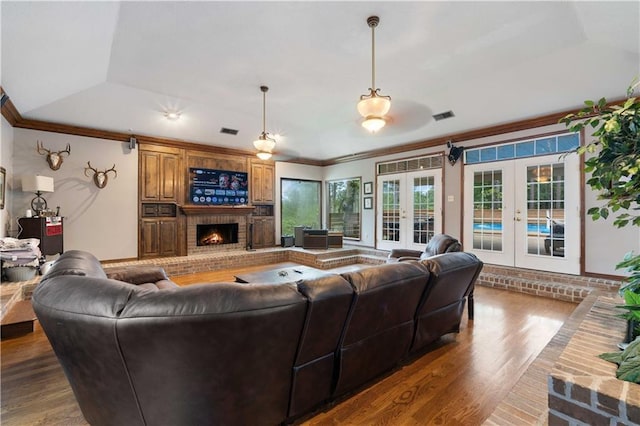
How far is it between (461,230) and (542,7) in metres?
3.85

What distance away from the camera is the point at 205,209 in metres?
6.48

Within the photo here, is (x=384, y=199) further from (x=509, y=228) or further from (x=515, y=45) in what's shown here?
(x=515, y=45)

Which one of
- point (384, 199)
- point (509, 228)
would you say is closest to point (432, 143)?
point (384, 199)

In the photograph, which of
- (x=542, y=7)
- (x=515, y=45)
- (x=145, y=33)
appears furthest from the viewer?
(x=515, y=45)

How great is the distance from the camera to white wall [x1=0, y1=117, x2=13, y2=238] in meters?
4.22

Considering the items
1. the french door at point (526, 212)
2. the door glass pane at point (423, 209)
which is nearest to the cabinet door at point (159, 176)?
the door glass pane at point (423, 209)

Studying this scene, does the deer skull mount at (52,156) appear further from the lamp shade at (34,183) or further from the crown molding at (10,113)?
the lamp shade at (34,183)

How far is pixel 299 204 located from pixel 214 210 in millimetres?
2595

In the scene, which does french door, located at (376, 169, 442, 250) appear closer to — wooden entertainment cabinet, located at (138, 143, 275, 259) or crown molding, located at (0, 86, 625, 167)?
crown molding, located at (0, 86, 625, 167)

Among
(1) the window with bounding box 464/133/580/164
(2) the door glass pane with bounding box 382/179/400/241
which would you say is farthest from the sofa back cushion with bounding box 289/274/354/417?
(2) the door glass pane with bounding box 382/179/400/241

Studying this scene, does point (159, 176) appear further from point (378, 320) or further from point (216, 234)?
point (378, 320)

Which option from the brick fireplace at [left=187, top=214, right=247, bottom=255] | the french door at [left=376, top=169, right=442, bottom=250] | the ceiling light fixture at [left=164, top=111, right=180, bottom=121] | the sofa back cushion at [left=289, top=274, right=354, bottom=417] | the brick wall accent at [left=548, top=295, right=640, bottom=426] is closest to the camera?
the brick wall accent at [left=548, top=295, right=640, bottom=426]

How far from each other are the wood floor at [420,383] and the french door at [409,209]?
3244 millimetres

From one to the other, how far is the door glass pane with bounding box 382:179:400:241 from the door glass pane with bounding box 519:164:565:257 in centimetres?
261
